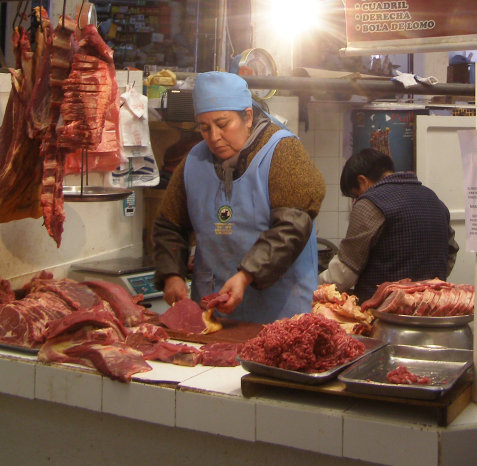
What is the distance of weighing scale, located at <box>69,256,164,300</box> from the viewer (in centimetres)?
453

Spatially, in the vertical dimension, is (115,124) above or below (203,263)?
above

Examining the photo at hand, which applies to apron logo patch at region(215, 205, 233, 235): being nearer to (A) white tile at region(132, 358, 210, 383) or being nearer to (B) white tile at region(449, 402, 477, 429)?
(A) white tile at region(132, 358, 210, 383)

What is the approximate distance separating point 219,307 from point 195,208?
0.83 m

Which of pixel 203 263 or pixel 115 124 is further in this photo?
pixel 115 124

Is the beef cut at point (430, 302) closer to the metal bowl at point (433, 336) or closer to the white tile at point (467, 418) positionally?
the metal bowl at point (433, 336)

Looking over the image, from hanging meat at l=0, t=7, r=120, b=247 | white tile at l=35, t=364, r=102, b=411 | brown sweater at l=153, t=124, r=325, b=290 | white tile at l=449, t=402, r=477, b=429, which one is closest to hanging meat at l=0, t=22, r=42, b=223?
hanging meat at l=0, t=7, r=120, b=247

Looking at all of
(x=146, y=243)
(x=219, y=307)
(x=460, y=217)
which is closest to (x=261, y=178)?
(x=219, y=307)

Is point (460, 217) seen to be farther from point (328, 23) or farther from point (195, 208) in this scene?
point (195, 208)

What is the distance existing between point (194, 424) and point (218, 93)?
184 cm

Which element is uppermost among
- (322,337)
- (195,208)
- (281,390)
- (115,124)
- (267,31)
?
(267,31)

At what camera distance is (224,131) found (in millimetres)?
3520

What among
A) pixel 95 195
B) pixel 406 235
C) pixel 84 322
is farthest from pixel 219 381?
pixel 406 235

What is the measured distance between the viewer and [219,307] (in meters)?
3.05

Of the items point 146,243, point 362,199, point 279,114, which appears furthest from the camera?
point 279,114
